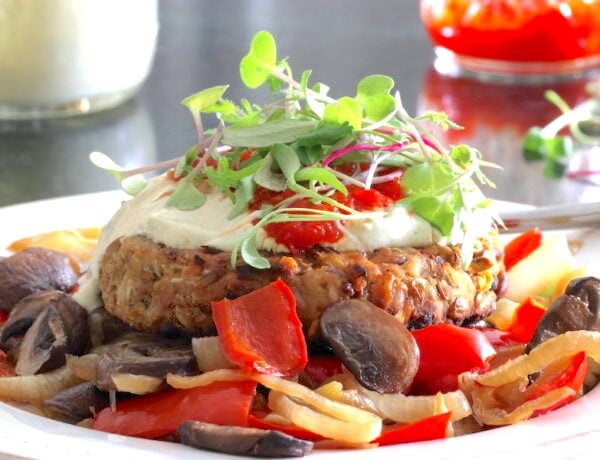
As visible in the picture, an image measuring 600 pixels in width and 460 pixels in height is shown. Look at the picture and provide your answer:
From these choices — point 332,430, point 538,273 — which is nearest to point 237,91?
point 538,273

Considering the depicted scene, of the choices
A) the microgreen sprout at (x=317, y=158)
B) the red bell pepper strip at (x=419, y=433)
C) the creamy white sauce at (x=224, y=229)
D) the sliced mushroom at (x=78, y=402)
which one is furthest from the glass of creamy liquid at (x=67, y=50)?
the red bell pepper strip at (x=419, y=433)

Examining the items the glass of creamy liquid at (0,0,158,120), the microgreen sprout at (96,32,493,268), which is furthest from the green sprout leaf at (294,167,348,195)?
the glass of creamy liquid at (0,0,158,120)

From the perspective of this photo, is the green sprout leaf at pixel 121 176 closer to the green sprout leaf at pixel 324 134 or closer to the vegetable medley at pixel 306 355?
the vegetable medley at pixel 306 355

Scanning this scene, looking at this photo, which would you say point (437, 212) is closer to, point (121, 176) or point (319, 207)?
point (319, 207)

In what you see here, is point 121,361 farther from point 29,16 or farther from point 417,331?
point 29,16

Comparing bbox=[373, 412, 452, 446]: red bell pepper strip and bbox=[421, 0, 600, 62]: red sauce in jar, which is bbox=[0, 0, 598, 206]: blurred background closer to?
bbox=[421, 0, 600, 62]: red sauce in jar

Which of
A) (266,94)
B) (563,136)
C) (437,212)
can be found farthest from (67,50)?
(437,212)

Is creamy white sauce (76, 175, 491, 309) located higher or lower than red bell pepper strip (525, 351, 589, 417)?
higher

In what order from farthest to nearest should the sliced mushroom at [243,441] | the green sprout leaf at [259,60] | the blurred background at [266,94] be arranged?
the blurred background at [266,94] → the green sprout leaf at [259,60] → the sliced mushroom at [243,441]
